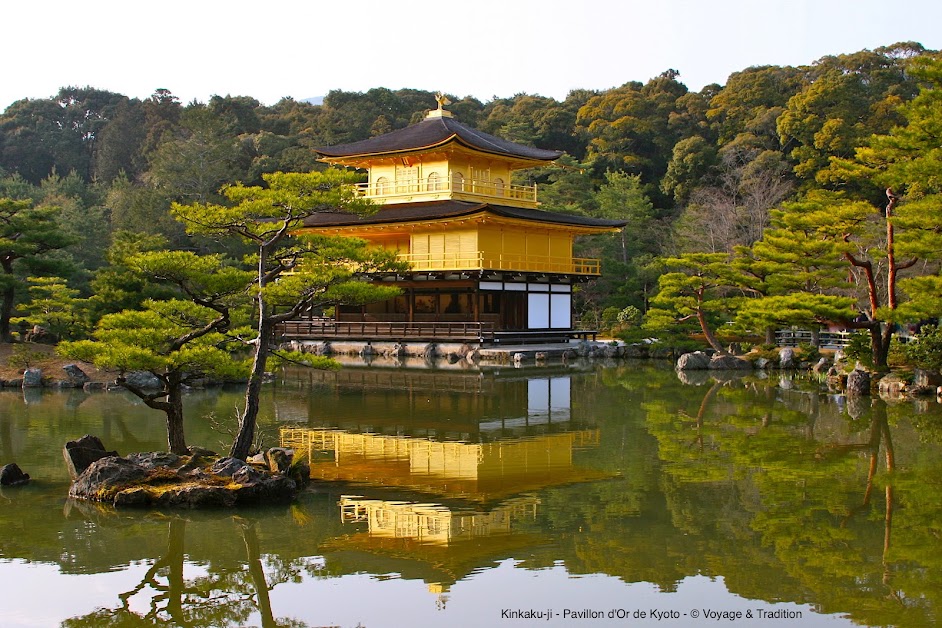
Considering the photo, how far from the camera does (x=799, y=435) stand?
1359cm

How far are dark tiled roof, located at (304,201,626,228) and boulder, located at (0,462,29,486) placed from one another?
60.1ft

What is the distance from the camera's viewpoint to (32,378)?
2016 centimetres

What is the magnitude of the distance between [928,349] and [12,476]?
15802 mm

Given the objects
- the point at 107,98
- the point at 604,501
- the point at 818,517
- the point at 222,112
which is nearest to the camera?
the point at 818,517

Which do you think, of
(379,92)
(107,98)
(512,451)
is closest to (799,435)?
(512,451)

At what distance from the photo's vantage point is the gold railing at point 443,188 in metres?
30.9

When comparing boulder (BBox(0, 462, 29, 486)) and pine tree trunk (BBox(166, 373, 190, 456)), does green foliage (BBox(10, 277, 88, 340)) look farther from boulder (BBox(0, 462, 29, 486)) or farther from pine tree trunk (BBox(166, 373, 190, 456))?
pine tree trunk (BBox(166, 373, 190, 456))

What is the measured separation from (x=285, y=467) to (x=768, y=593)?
5.08m

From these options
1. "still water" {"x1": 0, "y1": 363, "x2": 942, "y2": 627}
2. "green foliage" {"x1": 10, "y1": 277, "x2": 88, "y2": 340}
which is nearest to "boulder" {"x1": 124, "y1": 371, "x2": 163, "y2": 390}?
"green foliage" {"x1": 10, "y1": 277, "x2": 88, "y2": 340}

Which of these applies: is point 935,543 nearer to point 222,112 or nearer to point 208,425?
point 208,425

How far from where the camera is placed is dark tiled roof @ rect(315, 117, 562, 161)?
30.2 meters

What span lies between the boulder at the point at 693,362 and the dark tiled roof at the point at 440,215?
6626 mm

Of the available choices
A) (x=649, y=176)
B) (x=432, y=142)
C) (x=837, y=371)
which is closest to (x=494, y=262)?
(x=432, y=142)

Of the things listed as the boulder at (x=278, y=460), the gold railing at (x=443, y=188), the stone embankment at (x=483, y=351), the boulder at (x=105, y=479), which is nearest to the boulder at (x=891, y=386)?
the stone embankment at (x=483, y=351)
